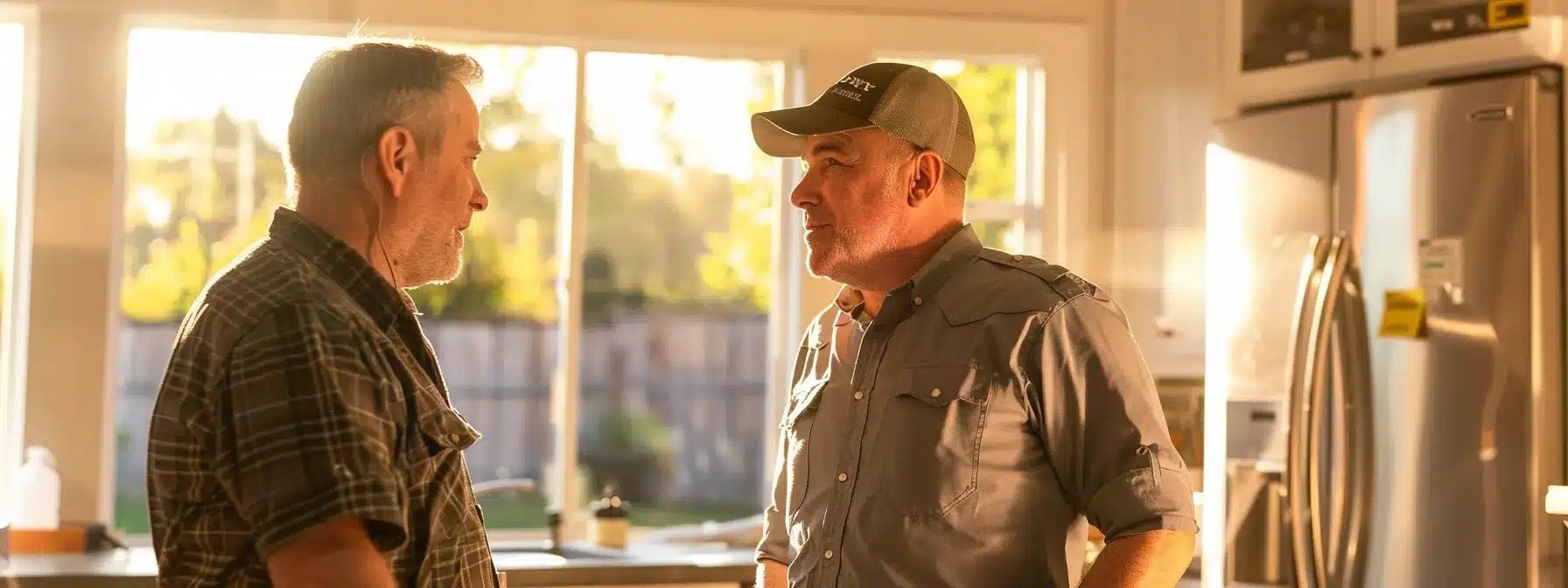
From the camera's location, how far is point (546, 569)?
132 inches

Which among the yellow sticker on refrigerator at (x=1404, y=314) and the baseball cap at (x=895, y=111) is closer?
the baseball cap at (x=895, y=111)

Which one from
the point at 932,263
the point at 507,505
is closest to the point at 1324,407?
the point at 932,263

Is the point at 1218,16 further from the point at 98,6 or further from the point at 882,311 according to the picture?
the point at 98,6

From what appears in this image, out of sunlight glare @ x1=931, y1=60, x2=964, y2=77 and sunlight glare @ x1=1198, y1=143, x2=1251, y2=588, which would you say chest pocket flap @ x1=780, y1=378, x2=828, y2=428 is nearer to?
sunlight glare @ x1=1198, y1=143, x2=1251, y2=588

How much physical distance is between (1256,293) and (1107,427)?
2018 mm

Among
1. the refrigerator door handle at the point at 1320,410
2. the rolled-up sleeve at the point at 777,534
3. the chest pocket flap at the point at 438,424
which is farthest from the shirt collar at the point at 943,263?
the refrigerator door handle at the point at 1320,410

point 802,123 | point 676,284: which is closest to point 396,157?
point 802,123

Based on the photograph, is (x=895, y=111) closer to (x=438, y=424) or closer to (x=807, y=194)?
(x=807, y=194)

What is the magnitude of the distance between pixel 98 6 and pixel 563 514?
5.71 ft

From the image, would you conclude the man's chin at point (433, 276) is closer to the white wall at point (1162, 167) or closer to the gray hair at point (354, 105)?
the gray hair at point (354, 105)

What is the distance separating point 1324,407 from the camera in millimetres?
3186

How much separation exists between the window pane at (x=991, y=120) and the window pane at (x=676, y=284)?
1.98 feet

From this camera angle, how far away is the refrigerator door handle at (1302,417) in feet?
10.4

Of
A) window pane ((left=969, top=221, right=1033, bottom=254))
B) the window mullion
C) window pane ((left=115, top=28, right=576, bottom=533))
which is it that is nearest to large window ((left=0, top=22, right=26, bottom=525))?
window pane ((left=115, top=28, right=576, bottom=533))
